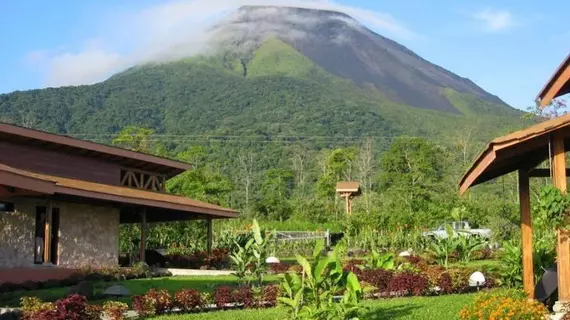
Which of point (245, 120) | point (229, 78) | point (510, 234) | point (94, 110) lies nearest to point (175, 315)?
point (510, 234)

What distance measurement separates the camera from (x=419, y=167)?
5772cm

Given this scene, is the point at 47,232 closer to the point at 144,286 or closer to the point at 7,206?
the point at 7,206

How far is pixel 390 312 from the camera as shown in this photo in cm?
1298

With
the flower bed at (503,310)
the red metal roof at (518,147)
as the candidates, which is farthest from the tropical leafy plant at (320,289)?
the red metal roof at (518,147)

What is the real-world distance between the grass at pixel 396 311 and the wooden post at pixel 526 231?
1.33m

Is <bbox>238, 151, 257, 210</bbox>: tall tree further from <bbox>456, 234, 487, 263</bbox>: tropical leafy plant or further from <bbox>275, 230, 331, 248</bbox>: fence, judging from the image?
<bbox>456, 234, 487, 263</bbox>: tropical leafy plant

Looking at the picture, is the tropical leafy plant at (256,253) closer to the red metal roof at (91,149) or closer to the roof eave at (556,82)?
the roof eave at (556,82)

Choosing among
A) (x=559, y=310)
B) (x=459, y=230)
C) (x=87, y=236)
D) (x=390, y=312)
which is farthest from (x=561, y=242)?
(x=459, y=230)

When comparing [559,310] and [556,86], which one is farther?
[556,86]

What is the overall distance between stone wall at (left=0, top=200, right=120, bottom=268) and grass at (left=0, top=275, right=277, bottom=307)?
2261 millimetres

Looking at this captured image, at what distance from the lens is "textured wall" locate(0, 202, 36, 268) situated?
2008 centimetres

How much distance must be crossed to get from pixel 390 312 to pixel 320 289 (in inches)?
95.4

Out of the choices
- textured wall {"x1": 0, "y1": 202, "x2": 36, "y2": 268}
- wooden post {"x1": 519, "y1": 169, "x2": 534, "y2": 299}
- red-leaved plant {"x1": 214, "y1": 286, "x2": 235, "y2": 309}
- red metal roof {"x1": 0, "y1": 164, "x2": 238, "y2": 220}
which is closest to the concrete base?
wooden post {"x1": 519, "y1": 169, "x2": 534, "y2": 299}

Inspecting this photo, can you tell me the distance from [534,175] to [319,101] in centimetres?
11508
